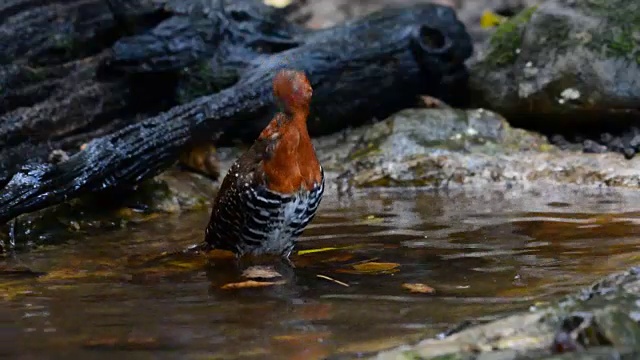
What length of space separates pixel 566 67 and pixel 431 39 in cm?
133

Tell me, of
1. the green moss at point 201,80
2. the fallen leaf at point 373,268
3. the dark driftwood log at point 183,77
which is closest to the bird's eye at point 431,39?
the dark driftwood log at point 183,77

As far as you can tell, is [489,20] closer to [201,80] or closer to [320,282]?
[201,80]

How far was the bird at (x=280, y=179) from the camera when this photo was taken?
413 cm

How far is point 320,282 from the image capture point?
3.90m

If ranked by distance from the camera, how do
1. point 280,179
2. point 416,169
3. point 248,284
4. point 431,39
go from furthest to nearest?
point 431,39 → point 416,169 → point 280,179 → point 248,284

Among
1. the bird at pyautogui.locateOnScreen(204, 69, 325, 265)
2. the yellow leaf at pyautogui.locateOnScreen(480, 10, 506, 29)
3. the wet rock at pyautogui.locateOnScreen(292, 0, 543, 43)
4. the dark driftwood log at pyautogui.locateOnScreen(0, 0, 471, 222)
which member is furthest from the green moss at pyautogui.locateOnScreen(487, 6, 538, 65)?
the bird at pyautogui.locateOnScreen(204, 69, 325, 265)

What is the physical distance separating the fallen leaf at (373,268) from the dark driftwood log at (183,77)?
2265mm

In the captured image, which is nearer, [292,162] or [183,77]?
[292,162]

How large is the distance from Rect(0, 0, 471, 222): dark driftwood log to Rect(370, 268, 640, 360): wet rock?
11.6 feet

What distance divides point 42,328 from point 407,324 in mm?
1290

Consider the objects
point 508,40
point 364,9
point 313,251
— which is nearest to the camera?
point 313,251

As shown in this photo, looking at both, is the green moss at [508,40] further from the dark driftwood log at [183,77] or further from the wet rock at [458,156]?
the wet rock at [458,156]

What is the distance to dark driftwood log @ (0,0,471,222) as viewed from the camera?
6.03 metres

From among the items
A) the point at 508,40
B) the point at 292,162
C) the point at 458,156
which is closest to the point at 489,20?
the point at 508,40
